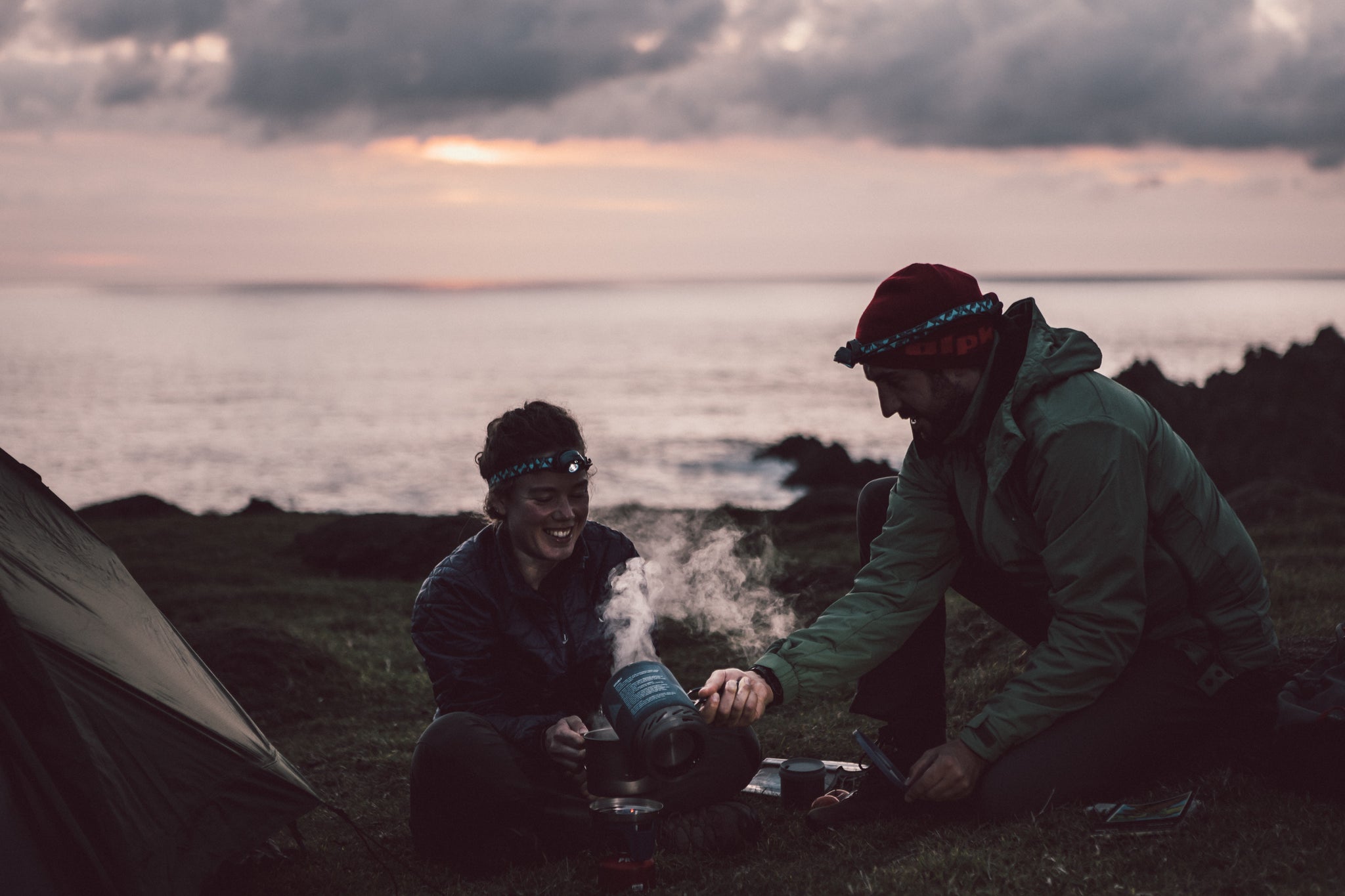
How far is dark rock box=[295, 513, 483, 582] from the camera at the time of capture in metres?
14.2

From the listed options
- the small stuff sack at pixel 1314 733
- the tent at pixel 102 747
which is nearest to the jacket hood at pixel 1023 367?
the small stuff sack at pixel 1314 733

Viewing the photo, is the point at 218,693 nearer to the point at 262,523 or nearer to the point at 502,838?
the point at 502,838

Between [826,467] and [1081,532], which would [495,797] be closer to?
[1081,532]

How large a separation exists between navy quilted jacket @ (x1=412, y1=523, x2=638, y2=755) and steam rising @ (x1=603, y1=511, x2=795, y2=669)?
117mm

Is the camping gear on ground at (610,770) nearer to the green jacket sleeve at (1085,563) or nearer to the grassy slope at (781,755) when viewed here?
the grassy slope at (781,755)

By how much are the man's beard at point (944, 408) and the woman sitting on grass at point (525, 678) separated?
1561 mm

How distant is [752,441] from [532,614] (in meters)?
36.5

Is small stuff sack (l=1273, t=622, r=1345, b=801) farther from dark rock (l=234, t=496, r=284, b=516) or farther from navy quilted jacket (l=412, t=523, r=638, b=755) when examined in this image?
Answer: dark rock (l=234, t=496, r=284, b=516)

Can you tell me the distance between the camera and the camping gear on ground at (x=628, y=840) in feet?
14.3

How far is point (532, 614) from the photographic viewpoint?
529cm

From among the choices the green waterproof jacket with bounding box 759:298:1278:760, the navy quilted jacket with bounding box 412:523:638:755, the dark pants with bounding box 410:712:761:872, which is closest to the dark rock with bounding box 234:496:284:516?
the navy quilted jacket with bounding box 412:523:638:755

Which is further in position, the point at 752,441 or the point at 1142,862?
the point at 752,441

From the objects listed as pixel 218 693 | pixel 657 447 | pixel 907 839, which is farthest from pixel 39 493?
pixel 657 447

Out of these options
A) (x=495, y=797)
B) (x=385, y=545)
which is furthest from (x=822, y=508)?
(x=495, y=797)
